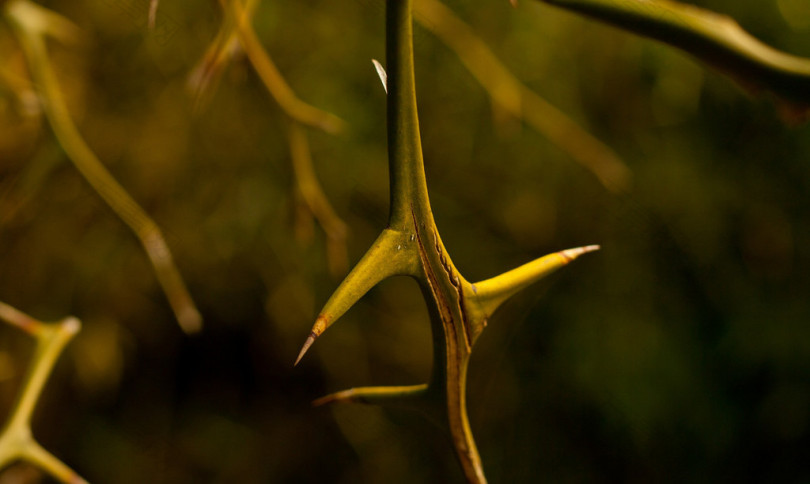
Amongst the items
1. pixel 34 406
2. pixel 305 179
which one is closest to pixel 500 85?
pixel 305 179

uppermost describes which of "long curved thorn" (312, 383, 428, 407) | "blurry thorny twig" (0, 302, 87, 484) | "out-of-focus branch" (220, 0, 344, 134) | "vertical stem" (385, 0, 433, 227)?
"vertical stem" (385, 0, 433, 227)

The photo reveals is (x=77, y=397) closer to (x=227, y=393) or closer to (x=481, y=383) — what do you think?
(x=227, y=393)

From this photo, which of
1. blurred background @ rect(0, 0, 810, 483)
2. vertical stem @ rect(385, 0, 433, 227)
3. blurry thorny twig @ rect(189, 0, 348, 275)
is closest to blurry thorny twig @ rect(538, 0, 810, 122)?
vertical stem @ rect(385, 0, 433, 227)

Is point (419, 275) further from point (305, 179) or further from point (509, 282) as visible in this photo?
point (305, 179)

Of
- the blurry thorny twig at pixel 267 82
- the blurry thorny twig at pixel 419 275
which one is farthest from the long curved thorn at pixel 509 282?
the blurry thorny twig at pixel 267 82

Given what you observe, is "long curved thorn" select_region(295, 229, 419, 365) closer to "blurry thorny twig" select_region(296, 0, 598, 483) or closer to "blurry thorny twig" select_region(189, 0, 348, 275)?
"blurry thorny twig" select_region(296, 0, 598, 483)

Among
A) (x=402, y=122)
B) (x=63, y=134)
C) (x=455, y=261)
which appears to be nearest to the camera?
(x=402, y=122)
